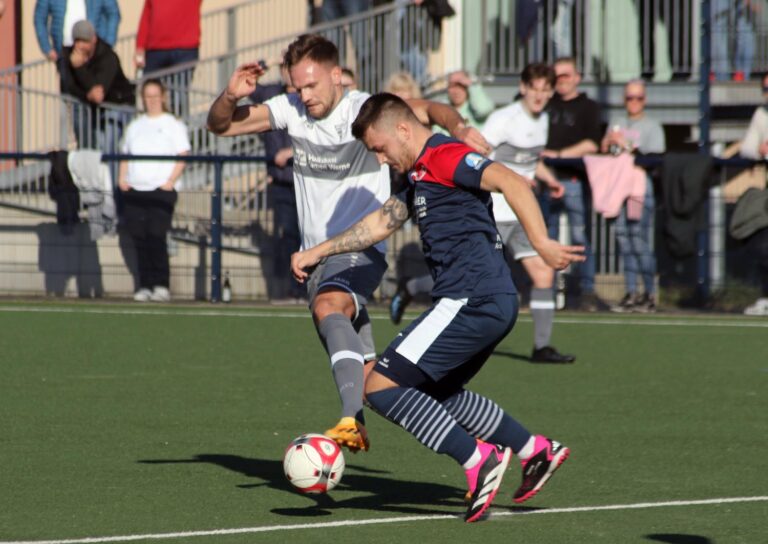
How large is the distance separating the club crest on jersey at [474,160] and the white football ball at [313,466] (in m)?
1.36

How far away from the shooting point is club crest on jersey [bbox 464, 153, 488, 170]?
6.45 m

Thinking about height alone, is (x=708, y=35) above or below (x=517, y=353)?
above

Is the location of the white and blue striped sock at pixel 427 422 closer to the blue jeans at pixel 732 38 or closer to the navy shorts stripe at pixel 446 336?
the navy shorts stripe at pixel 446 336

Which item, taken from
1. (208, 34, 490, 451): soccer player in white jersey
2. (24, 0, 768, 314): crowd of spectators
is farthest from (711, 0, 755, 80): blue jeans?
(208, 34, 490, 451): soccer player in white jersey

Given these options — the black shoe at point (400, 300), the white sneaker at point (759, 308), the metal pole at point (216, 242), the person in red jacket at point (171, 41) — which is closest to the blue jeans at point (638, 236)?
the white sneaker at point (759, 308)

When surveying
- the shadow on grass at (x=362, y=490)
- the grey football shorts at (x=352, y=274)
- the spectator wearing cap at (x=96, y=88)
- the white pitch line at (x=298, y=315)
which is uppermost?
the spectator wearing cap at (x=96, y=88)

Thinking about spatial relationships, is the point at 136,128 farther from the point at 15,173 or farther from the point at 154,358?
the point at 154,358

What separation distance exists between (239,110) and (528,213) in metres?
2.49

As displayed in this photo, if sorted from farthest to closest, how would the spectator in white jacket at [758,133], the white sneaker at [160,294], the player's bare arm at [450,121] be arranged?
1. the white sneaker at [160,294]
2. the spectator in white jacket at [758,133]
3. the player's bare arm at [450,121]

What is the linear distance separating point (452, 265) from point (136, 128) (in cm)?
1088

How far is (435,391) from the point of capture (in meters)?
6.75

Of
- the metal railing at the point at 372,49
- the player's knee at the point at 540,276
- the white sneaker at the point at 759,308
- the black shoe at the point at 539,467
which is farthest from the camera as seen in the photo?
the metal railing at the point at 372,49

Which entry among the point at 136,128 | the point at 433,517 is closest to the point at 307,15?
the point at 136,128

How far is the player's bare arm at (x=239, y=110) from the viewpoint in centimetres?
791
